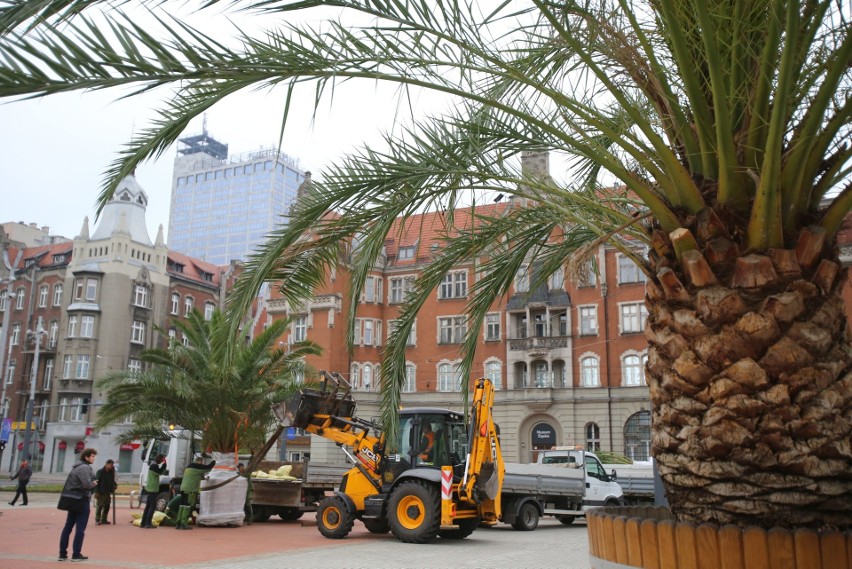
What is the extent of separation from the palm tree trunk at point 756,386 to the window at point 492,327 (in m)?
41.1

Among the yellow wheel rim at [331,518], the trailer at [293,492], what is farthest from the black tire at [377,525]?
the trailer at [293,492]

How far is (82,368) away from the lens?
52.4 meters

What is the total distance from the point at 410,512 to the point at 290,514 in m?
6.65

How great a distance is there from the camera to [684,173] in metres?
4.79

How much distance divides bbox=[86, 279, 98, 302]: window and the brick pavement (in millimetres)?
37980

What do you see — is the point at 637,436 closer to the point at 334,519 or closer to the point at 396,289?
the point at 396,289

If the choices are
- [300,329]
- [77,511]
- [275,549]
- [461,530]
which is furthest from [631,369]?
[77,511]

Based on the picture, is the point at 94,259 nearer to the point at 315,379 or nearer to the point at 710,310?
the point at 315,379

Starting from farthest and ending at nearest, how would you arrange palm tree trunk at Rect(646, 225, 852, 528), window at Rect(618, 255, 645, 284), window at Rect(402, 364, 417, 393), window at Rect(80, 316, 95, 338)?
window at Rect(80, 316, 95, 338), window at Rect(402, 364, 417, 393), window at Rect(618, 255, 645, 284), palm tree trunk at Rect(646, 225, 852, 528)

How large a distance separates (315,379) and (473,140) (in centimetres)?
1625

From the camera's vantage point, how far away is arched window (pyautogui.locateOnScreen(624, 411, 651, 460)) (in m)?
39.9

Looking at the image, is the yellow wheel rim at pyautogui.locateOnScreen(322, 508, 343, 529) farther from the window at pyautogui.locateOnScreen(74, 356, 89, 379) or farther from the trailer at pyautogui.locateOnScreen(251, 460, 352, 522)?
the window at pyautogui.locateOnScreen(74, 356, 89, 379)

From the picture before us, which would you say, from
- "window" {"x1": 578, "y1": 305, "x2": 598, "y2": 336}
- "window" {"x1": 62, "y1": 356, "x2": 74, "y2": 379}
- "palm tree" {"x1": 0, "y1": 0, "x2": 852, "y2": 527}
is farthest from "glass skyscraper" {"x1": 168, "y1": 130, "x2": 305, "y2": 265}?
"palm tree" {"x1": 0, "y1": 0, "x2": 852, "y2": 527}

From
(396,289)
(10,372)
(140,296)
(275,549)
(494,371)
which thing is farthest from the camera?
(10,372)
